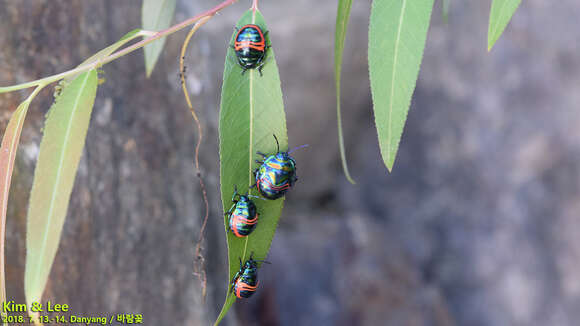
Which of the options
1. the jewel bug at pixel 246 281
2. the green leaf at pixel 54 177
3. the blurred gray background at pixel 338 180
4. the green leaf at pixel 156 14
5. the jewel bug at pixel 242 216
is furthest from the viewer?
the blurred gray background at pixel 338 180

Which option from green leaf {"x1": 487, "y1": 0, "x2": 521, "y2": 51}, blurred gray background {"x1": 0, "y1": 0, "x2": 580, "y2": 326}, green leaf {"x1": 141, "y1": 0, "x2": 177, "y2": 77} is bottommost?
blurred gray background {"x1": 0, "y1": 0, "x2": 580, "y2": 326}

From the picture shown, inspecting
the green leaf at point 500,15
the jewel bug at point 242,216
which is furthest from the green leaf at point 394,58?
the jewel bug at point 242,216

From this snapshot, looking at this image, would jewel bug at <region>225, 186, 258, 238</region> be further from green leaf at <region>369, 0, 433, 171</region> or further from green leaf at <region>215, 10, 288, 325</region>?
green leaf at <region>369, 0, 433, 171</region>

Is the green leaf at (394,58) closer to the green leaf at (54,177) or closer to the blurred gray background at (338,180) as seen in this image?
the green leaf at (54,177)

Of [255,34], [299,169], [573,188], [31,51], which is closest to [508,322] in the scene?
[573,188]

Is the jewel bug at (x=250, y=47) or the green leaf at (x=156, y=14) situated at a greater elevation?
the green leaf at (x=156, y=14)

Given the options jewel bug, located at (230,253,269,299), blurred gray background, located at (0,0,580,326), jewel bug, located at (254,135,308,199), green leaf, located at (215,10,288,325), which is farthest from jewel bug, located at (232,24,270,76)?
blurred gray background, located at (0,0,580,326)

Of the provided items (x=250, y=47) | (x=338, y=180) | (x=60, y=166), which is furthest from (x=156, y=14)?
(x=338, y=180)
